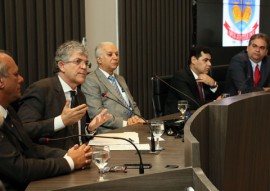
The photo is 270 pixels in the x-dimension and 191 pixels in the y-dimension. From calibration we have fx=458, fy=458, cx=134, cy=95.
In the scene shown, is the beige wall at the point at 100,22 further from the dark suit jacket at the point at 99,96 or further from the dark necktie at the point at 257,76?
the dark necktie at the point at 257,76

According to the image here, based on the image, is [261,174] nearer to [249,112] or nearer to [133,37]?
[249,112]

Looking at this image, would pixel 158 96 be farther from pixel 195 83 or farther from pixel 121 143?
pixel 121 143

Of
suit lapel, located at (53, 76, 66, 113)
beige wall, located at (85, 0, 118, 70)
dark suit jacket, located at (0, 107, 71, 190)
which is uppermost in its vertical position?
beige wall, located at (85, 0, 118, 70)

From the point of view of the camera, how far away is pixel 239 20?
689cm

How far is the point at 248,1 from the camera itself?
7047 millimetres

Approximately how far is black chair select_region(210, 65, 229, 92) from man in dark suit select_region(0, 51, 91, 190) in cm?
283

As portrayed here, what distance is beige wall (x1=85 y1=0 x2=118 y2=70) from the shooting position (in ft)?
16.2

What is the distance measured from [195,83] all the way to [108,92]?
0.93 meters

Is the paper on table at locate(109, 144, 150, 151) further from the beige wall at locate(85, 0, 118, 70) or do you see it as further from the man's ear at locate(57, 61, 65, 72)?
the beige wall at locate(85, 0, 118, 70)

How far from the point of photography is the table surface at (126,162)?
186cm

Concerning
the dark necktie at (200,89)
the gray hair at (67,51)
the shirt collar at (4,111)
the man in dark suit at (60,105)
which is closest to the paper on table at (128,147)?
the man in dark suit at (60,105)

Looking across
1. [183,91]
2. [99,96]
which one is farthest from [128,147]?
[183,91]

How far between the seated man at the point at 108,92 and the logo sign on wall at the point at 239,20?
3100mm

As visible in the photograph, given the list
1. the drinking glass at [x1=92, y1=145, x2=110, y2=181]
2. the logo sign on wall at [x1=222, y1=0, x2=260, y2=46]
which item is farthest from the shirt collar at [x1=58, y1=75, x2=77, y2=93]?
the logo sign on wall at [x1=222, y1=0, x2=260, y2=46]
